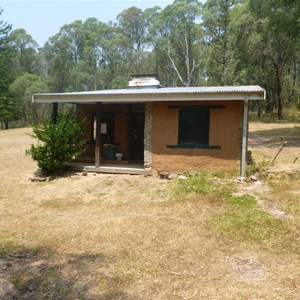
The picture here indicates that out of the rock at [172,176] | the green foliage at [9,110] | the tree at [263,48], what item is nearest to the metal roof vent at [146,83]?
the rock at [172,176]

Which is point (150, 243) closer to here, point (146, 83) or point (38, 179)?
point (38, 179)

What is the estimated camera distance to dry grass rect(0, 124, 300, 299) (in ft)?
14.4

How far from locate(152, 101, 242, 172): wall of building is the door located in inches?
98.6

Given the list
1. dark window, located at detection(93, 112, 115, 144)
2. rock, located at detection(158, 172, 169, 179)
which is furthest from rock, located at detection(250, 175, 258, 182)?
dark window, located at detection(93, 112, 115, 144)

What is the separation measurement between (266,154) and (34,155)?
10.1 meters

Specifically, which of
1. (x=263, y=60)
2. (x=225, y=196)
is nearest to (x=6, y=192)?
(x=225, y=196)

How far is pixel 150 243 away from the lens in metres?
5.90

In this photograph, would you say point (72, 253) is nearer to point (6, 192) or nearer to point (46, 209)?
point (46, 209)

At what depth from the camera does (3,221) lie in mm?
7379

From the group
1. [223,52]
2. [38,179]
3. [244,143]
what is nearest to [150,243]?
[244,143]

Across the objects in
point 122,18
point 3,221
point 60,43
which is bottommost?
point 3,221

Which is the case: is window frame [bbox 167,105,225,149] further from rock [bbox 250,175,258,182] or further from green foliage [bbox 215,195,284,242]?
green foliage [bbox 215,195,284,242]

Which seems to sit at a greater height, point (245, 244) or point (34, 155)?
point (34, 155)

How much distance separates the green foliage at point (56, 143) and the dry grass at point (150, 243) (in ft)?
5.64
